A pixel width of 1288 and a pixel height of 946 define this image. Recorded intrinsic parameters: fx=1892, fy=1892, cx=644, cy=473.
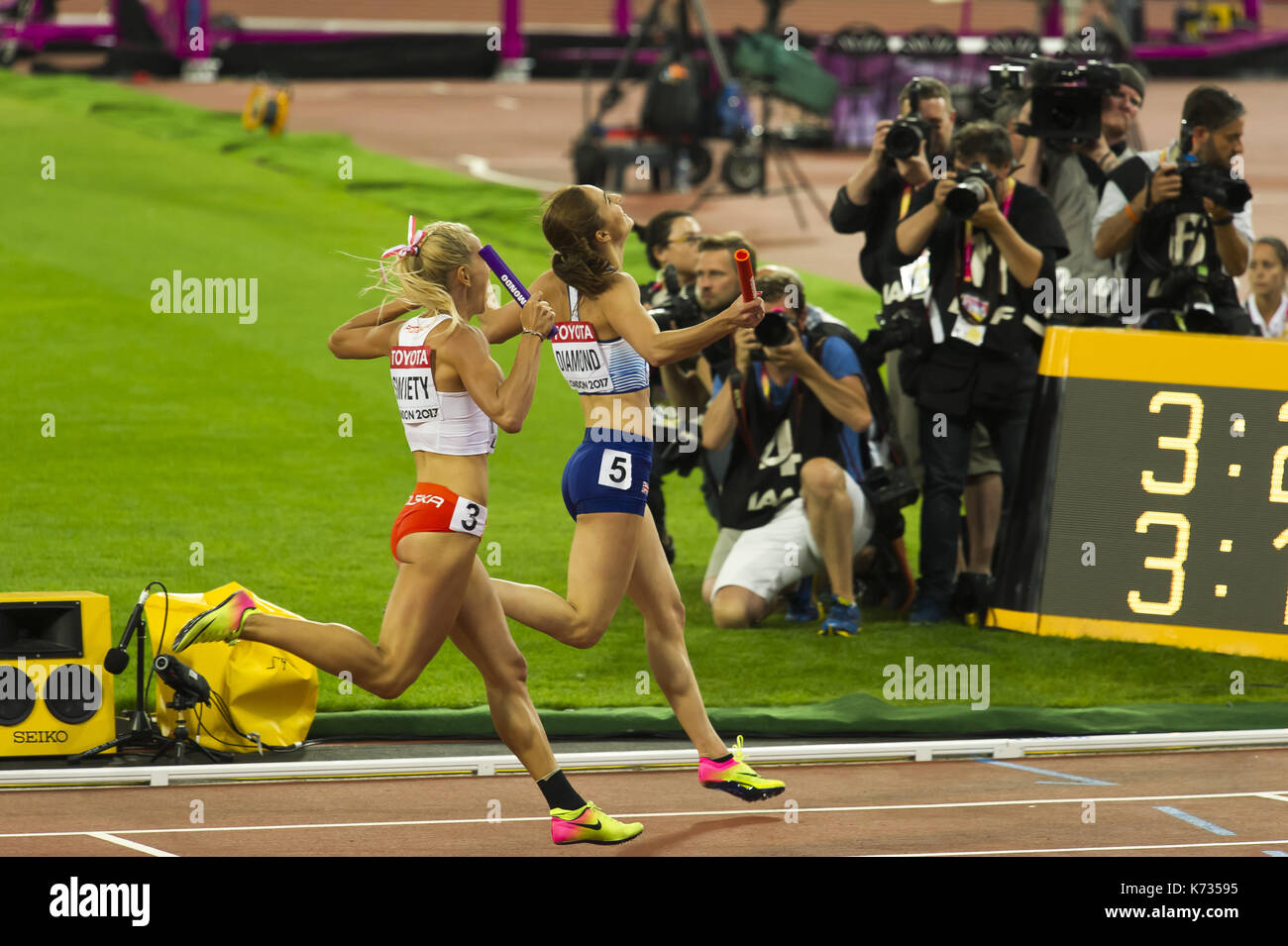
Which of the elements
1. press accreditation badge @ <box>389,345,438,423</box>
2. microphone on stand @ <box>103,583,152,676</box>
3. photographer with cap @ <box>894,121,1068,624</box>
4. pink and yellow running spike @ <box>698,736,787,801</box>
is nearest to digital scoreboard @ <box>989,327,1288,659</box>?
photographer with cap @ <box>894,121,1068,624</box>

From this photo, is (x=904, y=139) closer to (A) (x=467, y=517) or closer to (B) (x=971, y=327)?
(B) (x=971, y=327)

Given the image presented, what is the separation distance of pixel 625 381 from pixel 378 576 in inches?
175

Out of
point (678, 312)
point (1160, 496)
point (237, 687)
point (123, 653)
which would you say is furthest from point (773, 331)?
point (123, 653)

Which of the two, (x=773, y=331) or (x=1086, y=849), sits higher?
(x=773, y=331)

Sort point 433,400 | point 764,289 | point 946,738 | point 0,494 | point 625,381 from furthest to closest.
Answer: point 0,494
point 764,289
point 946,738
point 625,381
point 433,400

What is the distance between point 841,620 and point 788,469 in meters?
0.79

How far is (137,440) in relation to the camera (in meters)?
13.9

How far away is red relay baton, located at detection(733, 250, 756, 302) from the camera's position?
5.87m

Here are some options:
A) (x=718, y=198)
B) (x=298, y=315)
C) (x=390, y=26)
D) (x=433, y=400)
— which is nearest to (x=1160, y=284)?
(x=433, y=400)

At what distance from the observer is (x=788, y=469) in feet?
30.4

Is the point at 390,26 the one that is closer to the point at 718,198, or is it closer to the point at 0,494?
the point at 718,198

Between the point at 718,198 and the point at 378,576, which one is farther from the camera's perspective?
the point at 718,198

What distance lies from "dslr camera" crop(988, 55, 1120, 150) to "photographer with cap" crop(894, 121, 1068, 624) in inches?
22.6

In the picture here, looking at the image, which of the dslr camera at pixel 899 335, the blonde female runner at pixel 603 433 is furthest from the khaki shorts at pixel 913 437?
the blonde female runner at pixel 603 433
